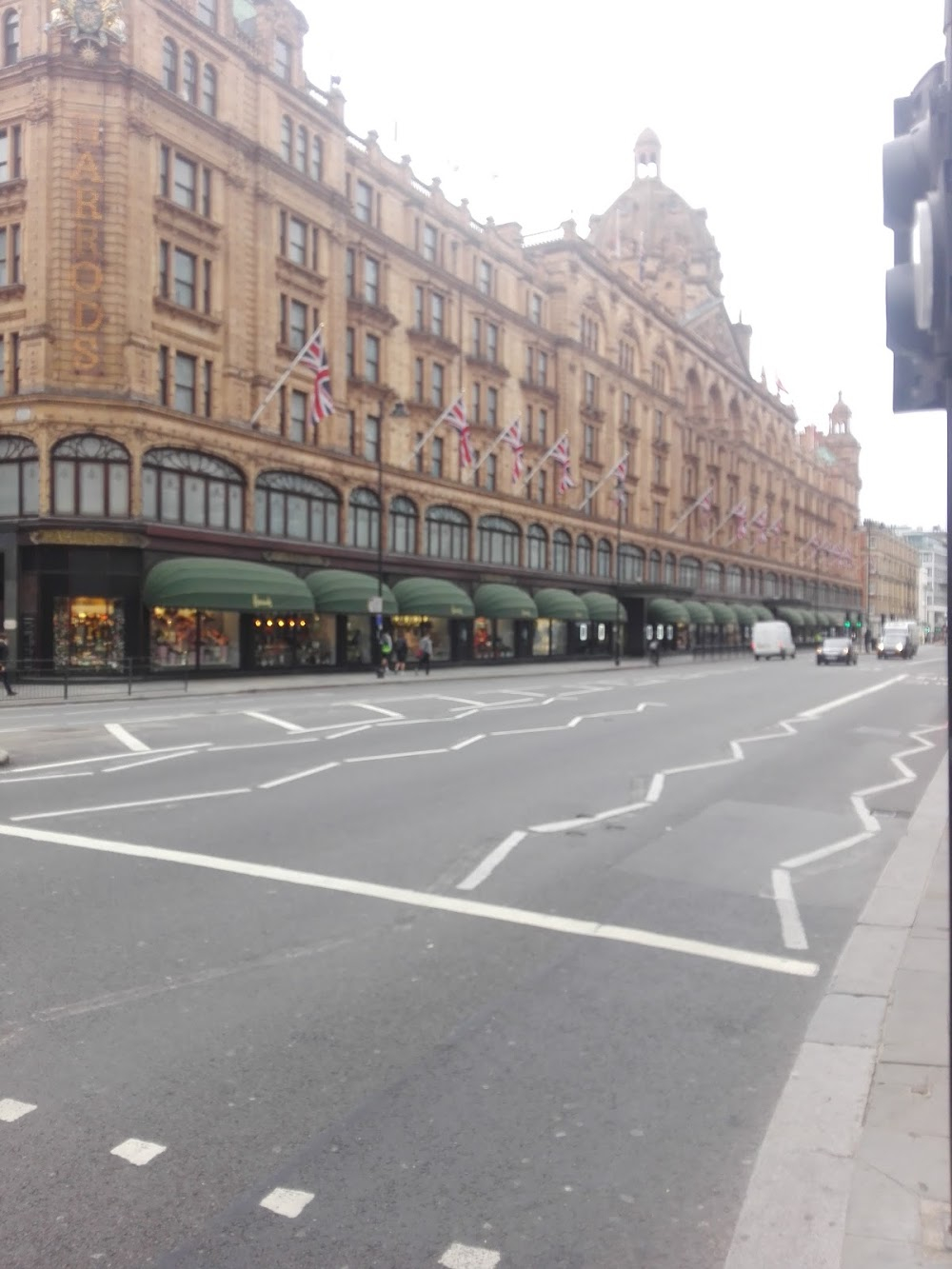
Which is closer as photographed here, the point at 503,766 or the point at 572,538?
the point at 503,766

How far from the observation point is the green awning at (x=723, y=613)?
262 feet

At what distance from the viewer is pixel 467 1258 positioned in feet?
11.0

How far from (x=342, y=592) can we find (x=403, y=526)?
24.1 feet

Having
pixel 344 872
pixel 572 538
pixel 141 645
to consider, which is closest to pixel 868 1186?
pixel 344 872

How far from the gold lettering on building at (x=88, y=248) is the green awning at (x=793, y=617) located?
78.5 metres

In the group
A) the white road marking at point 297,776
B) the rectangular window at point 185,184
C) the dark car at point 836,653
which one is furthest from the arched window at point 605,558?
the white road marking at point 297,776

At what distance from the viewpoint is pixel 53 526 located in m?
31.5

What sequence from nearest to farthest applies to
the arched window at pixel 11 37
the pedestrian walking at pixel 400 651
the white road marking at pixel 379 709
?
the white road marking at pixel 379 709, the arched window at pixel 11 37, the pedestrian walking at pixel 400 651

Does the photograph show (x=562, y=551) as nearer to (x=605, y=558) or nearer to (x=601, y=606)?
(x=601, y=606)

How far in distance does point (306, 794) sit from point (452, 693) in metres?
17.9

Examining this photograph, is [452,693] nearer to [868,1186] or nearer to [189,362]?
[189,362]

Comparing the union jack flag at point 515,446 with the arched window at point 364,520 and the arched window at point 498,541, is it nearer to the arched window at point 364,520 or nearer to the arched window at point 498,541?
the arched window at point 498,541

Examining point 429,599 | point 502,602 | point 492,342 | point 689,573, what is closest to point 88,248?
point 429,599

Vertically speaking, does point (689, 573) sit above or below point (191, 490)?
below
